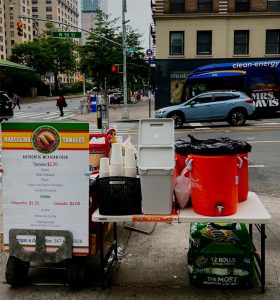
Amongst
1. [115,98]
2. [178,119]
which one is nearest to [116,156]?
[178,119]

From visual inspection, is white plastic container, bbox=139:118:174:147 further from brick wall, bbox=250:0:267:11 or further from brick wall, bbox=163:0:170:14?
brick wall, bbox=250:0:267:11

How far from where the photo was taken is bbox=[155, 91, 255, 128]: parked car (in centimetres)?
2122

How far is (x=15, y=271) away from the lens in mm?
4273

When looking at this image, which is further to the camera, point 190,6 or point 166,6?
point 166,6

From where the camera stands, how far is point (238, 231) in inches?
169

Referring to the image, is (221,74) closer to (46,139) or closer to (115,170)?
(115,170)

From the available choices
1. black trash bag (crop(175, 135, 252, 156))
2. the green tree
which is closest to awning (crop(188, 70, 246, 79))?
black trash bag (crop(175, 135, 252, 156))

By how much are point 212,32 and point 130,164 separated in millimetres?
31604

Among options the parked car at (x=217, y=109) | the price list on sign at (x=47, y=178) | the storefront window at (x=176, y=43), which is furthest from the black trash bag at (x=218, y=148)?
the storefront window at (x=176, y=43)

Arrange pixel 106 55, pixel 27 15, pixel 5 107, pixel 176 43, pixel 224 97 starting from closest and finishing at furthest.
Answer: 1. pixel 224 97
2. pixel 5 107
3. pixel 176 43
4. pixel 106 55
5. pixel 27 15

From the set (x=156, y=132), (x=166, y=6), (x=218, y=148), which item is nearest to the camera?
(x=218, y=148)

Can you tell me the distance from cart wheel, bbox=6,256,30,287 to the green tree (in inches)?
3501

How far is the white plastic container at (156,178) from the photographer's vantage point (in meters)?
3.88

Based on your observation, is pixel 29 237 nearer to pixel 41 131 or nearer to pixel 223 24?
pixel 41 131
